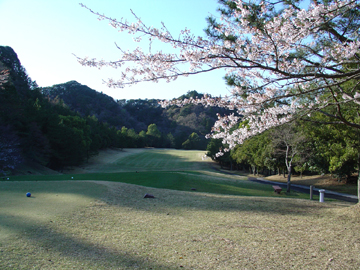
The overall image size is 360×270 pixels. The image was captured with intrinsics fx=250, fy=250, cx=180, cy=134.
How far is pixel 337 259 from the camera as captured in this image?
450 centimetres

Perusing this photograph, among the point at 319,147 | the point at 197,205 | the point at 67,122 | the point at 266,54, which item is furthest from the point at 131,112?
the point at 266,54

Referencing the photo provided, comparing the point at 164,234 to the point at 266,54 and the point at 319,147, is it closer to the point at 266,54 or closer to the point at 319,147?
the point at 266,54

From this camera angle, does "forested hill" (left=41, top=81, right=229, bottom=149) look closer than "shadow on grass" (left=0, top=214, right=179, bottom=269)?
No

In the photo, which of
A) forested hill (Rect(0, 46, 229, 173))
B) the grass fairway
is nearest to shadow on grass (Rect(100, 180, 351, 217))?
the grass fairway

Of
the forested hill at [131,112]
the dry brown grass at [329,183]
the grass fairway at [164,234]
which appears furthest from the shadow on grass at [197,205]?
the forested hill at [131,112]

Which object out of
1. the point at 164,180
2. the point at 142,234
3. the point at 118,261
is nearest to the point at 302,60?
the point at 142,234

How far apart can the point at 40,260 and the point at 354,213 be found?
8185mm

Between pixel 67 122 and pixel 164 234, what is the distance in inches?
1556

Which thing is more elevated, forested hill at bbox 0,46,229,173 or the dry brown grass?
forested hill at bbox 0,46,229,173

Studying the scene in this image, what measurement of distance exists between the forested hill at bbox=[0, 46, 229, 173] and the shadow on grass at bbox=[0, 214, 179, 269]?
18046mm

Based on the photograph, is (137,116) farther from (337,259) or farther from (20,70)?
(337,259)

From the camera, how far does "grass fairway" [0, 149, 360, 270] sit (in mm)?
4172

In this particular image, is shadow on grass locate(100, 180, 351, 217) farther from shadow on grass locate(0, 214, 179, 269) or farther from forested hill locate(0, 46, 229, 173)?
forested hill locate(0, 46, 229, 173)

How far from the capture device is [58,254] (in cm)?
418
